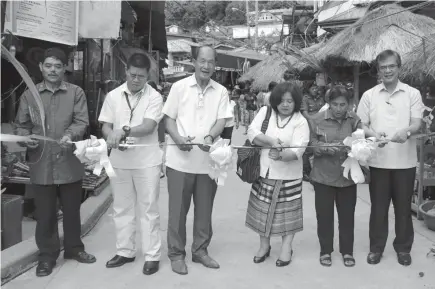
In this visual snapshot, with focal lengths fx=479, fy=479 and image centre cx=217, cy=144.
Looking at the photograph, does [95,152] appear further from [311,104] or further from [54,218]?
[311,104]

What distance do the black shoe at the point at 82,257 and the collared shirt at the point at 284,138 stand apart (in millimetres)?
1661

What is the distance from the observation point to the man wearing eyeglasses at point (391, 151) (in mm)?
4055

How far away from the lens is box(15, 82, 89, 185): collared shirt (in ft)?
12.6

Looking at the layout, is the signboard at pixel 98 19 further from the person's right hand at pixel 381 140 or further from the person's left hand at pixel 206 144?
the person's right hand at pixel 381 140

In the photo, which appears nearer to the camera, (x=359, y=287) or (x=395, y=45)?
(x=359, y=287)

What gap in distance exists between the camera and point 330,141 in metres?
4.10

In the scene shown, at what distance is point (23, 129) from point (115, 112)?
29.0 inches

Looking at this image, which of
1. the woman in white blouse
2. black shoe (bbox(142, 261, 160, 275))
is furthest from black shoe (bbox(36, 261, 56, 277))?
the woman in white blouse

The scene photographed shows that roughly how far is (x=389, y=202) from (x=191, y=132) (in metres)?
1.85

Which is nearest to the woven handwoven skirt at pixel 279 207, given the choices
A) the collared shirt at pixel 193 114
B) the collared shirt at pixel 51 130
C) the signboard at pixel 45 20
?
the collared shirt at pixel 193 114

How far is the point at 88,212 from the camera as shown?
5555 mm

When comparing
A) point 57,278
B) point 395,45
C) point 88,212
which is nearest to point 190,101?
point 57,278

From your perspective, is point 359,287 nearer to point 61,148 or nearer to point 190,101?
point 190,101

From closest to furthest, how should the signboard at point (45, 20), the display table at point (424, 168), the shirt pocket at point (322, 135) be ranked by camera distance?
the shirt pocket at point (322, 135)
the signboard at point (45, 20)
the display table at point (424, 168)
